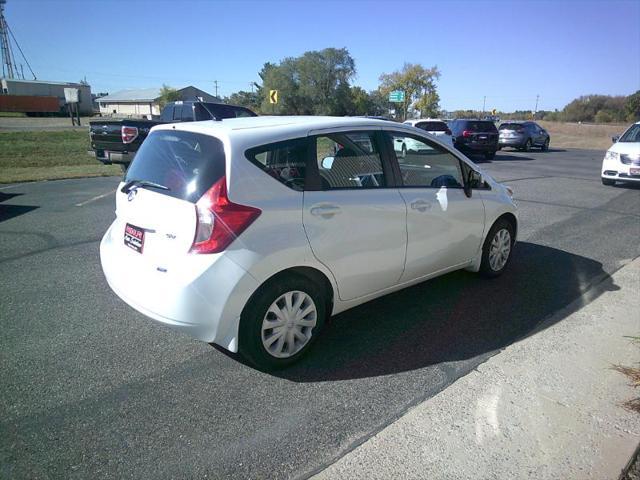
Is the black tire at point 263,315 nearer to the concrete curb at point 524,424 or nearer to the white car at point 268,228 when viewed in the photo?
the white car at point 268,228

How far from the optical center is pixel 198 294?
8.88ft

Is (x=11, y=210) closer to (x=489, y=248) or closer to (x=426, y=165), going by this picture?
(x=426, y=165)

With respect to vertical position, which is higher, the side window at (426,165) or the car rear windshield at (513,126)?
the car rear windshield at (513,126)

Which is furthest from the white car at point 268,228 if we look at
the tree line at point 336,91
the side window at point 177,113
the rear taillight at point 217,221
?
the tree line at point 336,91

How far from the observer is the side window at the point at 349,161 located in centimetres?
332

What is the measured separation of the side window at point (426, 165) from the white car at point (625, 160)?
10.0 m

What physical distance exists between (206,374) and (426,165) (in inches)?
106

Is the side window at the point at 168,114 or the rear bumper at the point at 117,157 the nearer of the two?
the rear bumper at the point at 117,157

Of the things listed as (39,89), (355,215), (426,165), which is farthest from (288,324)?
(39,89)

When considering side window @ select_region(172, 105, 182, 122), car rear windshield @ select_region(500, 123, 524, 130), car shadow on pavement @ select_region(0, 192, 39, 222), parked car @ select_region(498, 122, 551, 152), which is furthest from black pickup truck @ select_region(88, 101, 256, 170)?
car rear windshield @ select_region(500, 123, 524, 130)

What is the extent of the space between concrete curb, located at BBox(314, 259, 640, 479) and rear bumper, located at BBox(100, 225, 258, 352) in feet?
3.51

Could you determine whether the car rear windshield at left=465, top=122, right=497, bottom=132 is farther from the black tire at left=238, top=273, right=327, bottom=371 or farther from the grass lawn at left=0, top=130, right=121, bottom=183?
the black tire at left=238, top=273, right=327, bottom=371

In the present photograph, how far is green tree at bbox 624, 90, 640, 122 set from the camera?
6480 centimetres

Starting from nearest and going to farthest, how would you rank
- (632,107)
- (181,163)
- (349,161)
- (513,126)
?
(181,163) < (349,161) < (513,126) < (632,107)
